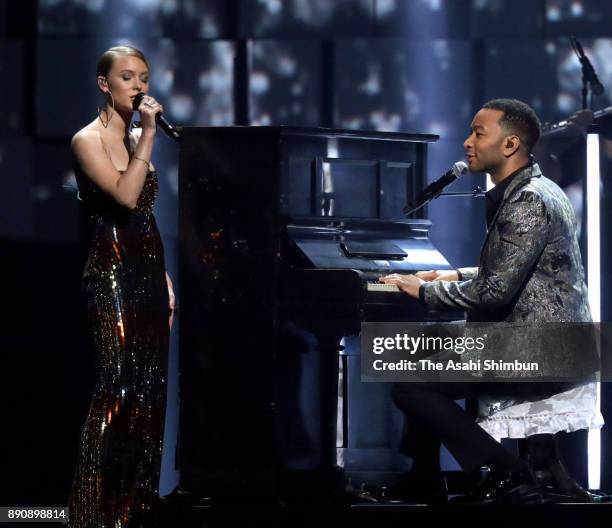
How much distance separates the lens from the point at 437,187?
13.3 feet

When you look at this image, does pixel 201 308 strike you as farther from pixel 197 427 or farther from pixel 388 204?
pixel 388 204

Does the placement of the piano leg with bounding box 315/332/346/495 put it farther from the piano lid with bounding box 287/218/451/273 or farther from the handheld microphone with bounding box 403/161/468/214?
the handheld microphone with bounding box 403/161/468/214

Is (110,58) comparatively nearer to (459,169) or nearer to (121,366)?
(121,366)

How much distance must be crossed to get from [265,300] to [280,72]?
1.74 m

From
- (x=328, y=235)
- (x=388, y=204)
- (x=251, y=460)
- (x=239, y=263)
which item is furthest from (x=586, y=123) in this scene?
(x=251, y=460)

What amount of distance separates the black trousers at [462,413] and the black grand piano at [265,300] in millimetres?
329

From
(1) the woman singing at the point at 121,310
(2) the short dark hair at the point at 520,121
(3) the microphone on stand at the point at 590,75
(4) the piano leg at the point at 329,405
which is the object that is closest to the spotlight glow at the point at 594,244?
(3) the microphone on stand at the point at 590,75

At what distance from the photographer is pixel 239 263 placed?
13.1ft

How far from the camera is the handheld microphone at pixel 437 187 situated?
3.96 metres

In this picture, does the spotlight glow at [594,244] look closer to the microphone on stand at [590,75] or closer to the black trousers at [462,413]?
the microphone on stand at [590,75]

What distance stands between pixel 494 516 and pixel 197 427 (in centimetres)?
103

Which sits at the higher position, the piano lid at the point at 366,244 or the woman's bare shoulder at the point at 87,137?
the woman's bare shoulder at the point at 87,137

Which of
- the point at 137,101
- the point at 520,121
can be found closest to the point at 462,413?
the point at 520,121

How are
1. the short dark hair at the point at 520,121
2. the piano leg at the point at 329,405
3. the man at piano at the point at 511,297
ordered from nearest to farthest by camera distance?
the man at piano at the point at 511,297, the short dark hair at the point at 520,121, the piano leg at the point at 329,405
